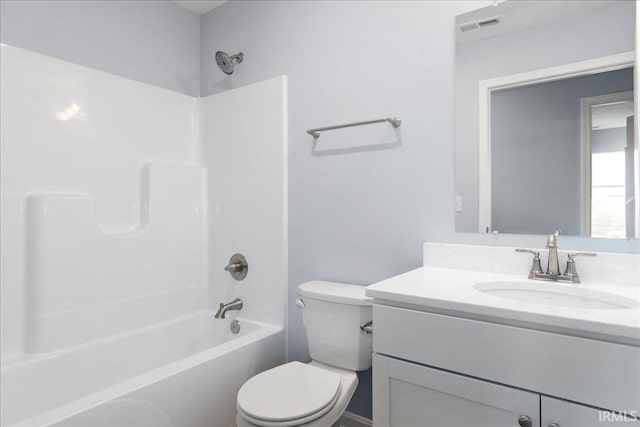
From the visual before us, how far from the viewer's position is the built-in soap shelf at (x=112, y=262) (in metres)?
1.69

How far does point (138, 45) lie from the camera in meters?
2.18

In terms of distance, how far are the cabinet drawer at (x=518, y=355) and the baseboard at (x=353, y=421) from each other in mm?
843

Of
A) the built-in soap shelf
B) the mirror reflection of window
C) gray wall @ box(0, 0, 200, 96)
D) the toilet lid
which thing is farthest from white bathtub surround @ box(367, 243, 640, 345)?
gray wall @ box(0, 0, 200, 96)

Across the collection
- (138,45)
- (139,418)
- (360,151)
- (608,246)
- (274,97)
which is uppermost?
(138,45)

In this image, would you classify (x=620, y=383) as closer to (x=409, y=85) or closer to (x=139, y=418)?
(x=409, y=85)

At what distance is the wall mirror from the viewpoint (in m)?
1.25

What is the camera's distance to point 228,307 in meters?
2.16

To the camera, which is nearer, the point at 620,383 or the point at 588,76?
the point at 620,383

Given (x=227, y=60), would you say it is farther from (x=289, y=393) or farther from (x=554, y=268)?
(x=554, y=268)

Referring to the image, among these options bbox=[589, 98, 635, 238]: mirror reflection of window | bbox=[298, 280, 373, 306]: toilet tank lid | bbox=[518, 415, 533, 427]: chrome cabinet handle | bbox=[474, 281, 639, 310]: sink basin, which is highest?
bbox=[589, 98, 635, 238]: mirror reflection of window

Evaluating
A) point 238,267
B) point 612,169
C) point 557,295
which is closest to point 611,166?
point 612,169

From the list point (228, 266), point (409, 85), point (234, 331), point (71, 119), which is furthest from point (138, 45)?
point (234, 331)

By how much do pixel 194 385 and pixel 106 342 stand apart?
65 cm

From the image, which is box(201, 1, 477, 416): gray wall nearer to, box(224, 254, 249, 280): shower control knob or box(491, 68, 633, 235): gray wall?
box(491, 68, 633, 235): gray wall
